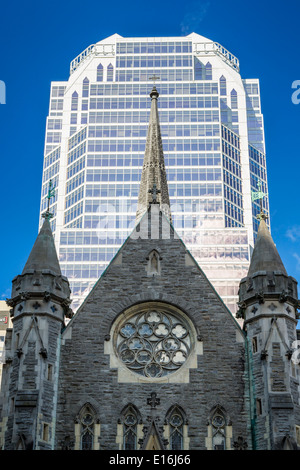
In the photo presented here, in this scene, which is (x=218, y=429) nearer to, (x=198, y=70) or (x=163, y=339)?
(x=163, y=339)

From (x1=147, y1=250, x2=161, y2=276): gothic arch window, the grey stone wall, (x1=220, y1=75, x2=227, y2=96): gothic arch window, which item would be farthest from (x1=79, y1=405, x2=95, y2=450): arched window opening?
(x1=220, y1=75, x2=227, y2=96): gothic arch window

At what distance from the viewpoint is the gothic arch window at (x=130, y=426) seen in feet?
99.2

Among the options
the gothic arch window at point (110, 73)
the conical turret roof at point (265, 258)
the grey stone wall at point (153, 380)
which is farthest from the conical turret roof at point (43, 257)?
the gothic arch window at point (110, 73)

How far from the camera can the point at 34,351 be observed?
31219mm

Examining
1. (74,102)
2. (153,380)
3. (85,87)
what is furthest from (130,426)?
(85,87)

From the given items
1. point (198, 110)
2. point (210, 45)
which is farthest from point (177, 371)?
point (210, 45)

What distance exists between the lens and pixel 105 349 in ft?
106

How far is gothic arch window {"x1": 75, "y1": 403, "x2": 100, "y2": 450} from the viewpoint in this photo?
98.9ft

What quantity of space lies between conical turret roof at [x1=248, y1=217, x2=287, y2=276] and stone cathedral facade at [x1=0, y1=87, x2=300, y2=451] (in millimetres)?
50

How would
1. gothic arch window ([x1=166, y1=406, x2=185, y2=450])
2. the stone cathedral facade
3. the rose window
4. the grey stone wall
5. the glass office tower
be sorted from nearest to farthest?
the stone cathedral facade
gothic arch window ([x1=166, y1=406, x2=185, y2=450])
the grey stone wall
the rose window
the glass office tower

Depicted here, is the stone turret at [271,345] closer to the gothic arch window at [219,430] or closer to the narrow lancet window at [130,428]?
the gothic arch window at [219,430]

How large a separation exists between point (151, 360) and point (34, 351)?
4.46 metres

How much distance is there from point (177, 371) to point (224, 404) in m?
2.17

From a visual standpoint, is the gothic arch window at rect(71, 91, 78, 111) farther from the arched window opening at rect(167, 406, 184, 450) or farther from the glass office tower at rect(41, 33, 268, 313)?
the arched window opening at rect(167, 406, 184, 450)
